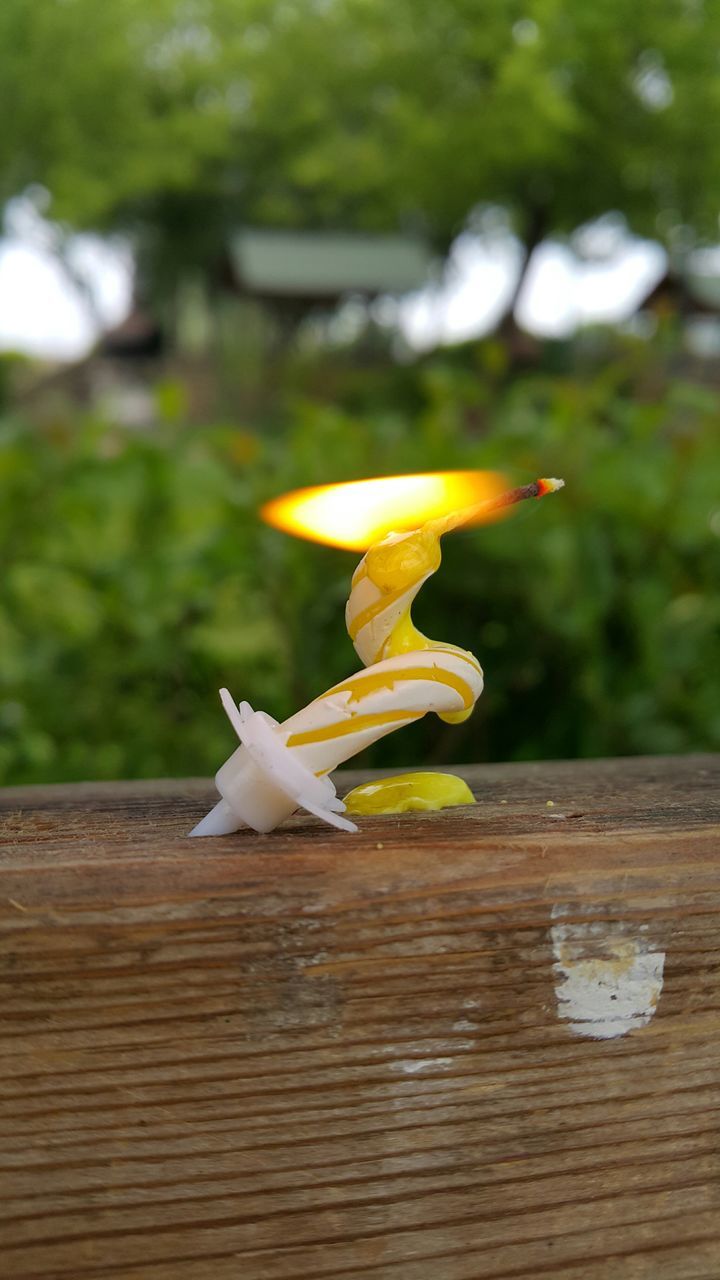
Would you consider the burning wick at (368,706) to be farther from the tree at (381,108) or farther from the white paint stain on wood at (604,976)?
the tree at (381,108)

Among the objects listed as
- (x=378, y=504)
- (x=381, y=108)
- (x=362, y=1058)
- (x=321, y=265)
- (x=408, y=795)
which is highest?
(x=381, y=108)

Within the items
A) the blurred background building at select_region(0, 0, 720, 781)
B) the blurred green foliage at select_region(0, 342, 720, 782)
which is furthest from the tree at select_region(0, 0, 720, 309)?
the blurred green foliage at select_region(0, 342, 720, 782)

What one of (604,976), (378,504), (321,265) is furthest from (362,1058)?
(321,265)

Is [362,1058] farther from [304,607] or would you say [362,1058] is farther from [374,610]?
[304,607]

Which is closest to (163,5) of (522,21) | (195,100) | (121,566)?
(195,100)

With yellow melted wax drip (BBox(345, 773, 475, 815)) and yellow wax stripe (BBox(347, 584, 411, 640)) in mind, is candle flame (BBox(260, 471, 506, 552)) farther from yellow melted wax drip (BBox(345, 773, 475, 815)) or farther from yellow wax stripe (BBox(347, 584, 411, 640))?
yellow melted wax drip (BBox(345, 773, 475, 815))
